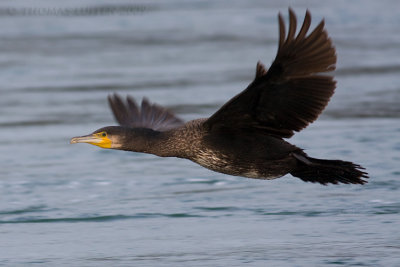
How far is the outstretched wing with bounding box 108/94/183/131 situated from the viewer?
7340 mm

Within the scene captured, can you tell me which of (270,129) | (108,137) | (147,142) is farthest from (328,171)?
(108,137)

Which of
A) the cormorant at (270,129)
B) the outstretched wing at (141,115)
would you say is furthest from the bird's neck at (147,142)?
the outstretched wing at (141,115)

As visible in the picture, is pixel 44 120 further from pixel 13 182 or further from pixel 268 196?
pixel 268 196

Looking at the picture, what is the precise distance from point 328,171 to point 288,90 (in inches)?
27.3

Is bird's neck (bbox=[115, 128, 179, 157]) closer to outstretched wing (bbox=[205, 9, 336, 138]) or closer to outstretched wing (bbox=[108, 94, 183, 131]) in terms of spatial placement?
outstretched wing (bbox=[205, 9, 336, 138])

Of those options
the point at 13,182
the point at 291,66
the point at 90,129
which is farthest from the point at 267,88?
the point at 90,129

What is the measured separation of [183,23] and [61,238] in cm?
1009

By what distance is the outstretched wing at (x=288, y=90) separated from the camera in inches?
218

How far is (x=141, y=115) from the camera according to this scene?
7.45m

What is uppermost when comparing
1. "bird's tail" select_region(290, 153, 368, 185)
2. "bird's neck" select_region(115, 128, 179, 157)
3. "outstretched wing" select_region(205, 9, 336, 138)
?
"outstretched wing" select_region(205, 9, 336, 138)

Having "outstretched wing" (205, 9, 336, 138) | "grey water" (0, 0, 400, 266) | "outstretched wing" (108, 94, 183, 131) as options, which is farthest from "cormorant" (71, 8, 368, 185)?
"outstretched wing" (108, 94, 183, 131)

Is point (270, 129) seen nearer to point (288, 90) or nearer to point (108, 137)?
point (288, 90)

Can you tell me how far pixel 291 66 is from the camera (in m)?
5.60

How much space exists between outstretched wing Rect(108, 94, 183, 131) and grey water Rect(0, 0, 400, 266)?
45 cm
